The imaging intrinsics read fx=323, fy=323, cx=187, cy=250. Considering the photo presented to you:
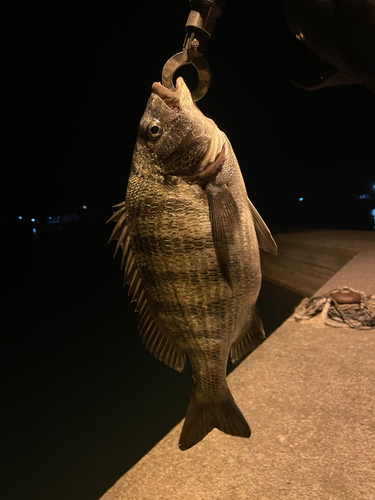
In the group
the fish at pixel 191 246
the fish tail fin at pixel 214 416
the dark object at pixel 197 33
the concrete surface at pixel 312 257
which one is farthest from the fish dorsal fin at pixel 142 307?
the concrete surface at pixel 312 257

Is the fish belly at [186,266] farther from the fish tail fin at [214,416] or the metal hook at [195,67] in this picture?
the metal hook at [195,67]

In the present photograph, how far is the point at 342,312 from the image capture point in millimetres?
3148

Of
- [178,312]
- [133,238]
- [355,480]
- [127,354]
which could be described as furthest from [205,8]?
[127,354]

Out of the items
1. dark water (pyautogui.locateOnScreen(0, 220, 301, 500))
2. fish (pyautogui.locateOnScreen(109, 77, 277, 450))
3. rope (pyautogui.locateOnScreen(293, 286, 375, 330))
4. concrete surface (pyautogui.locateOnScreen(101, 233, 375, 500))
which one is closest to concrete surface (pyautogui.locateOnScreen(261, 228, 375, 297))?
dark water (pyautogui.locateOnScreen(0, 220, 301, 500))

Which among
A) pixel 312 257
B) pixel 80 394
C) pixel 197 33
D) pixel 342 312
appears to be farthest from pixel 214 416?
pixel 312 257

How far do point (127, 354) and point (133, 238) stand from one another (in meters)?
6.04

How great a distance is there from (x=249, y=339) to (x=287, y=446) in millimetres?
1116

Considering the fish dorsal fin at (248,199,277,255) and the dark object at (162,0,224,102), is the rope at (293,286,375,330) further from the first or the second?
the dark object at (162,0,224,102)

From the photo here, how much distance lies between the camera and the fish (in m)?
0.98

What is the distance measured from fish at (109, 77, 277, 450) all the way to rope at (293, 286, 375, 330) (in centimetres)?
237

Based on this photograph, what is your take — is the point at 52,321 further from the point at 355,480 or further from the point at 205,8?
the point at 205,8

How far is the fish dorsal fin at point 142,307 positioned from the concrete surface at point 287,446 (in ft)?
3.35

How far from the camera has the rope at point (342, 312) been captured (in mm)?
2998

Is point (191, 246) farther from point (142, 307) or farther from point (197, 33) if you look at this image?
point (197, 33)
